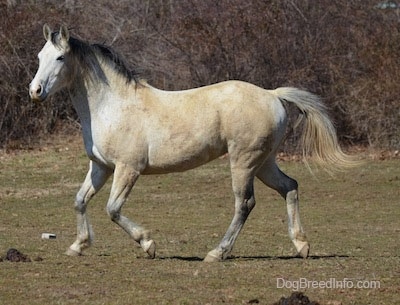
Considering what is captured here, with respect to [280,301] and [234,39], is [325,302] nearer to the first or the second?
[280,301]

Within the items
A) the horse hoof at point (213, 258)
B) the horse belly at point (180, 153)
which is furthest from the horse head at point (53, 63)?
the horse hoof at point (213, 258)

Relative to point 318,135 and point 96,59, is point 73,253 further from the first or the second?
point 318,135

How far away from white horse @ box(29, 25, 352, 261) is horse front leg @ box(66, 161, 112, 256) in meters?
0.01

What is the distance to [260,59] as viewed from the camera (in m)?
24.5

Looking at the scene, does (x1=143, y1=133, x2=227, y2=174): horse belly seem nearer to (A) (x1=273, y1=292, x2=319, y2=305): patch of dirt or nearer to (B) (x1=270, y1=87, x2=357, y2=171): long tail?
(B) (x1=270, y1=87, x2=357, y2=171): long tail

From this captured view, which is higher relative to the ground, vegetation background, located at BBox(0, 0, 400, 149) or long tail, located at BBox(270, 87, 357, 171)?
long tail, located at BBox(270, 87, 357, 171)

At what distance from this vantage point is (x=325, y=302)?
28.6 feet

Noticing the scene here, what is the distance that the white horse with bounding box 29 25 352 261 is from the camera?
11.1 m

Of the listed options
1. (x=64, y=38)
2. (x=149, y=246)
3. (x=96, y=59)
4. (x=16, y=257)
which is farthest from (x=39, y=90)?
(x=149, y=246)

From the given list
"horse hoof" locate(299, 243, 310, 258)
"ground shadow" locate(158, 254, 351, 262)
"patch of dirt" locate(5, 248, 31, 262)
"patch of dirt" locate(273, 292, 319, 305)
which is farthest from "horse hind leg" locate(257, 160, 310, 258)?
"patch of dirt" locate(273, 292, 319, 305)

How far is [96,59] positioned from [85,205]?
1498 mm

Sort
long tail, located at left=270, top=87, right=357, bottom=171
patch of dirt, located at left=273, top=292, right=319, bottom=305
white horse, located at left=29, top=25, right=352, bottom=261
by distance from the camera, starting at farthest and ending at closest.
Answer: long tail, located at left=270, top=87, right=357, bottom=171 → white horse, located at left=29, top=25, right=352, bottom=261 → patch of dirt, located at left=273, top=292, right=319, bottom=305

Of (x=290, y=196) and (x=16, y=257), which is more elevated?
(x=290, y=196)

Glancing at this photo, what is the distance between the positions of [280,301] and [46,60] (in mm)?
4033
